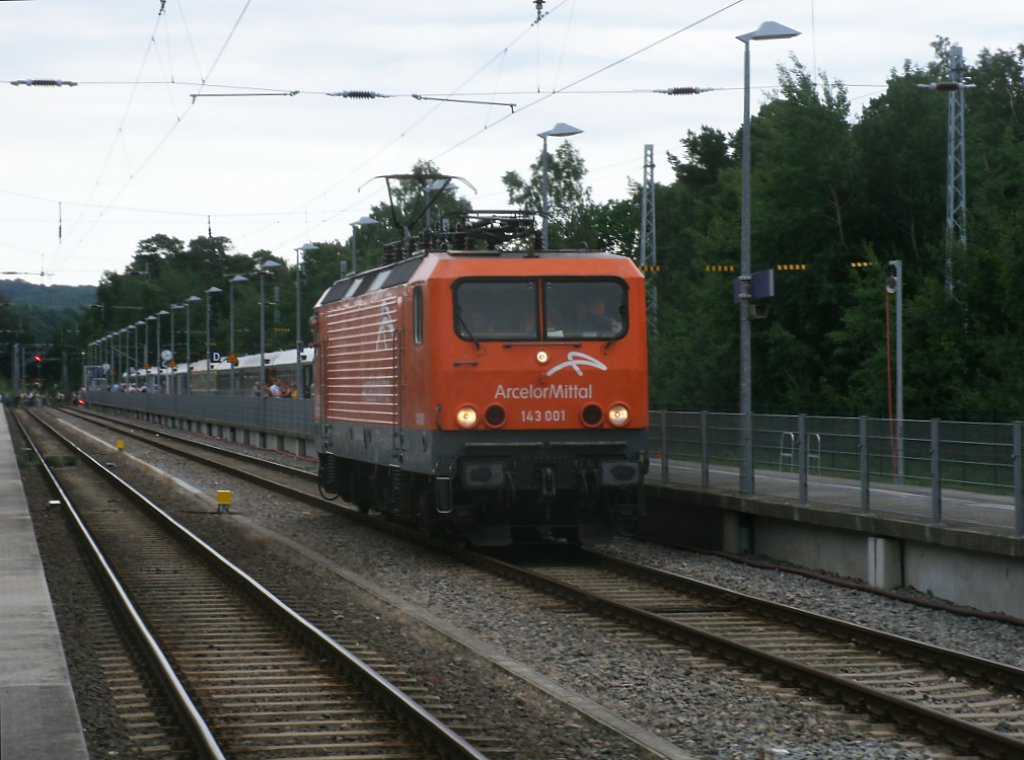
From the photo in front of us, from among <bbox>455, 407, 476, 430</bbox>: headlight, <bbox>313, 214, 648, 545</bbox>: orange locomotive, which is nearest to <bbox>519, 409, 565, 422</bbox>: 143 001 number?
<bbox>313, 214, 648, 545</bbox>: orange locomotive

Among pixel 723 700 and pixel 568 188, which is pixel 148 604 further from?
pixel 568 188

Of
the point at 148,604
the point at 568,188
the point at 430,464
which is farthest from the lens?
the point at 568,188

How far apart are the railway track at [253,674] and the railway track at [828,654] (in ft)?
8.20

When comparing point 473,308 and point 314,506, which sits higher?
point 473,308

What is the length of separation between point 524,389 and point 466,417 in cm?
71

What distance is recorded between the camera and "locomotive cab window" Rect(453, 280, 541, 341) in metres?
17.8

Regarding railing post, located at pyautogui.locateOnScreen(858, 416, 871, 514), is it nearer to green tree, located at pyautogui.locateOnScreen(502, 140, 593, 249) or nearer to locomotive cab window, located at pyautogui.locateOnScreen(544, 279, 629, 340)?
locomotive cab window, located at pyautogui.locateOnScreen(544, 279, 629, 340)

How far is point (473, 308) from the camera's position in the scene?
1781 centimetres

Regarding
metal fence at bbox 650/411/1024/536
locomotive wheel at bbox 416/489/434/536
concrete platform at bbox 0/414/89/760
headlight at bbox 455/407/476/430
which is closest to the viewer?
concrete platform at bbox 0/414/89/760

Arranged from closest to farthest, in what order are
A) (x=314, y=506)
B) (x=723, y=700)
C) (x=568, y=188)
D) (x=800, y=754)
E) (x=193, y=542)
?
1. (x=800, y=754)
2. (x=723, y=700)
3. (x=193, y=542)
4. (x=314, y=506)
5. (x=568, y=188)

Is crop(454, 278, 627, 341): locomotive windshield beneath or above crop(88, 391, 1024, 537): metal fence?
above

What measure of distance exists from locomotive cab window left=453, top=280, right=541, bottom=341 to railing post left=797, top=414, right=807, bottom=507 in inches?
125

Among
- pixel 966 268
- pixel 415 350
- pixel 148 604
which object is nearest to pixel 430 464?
pixel 415 350

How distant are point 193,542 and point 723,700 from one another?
37.7ft
